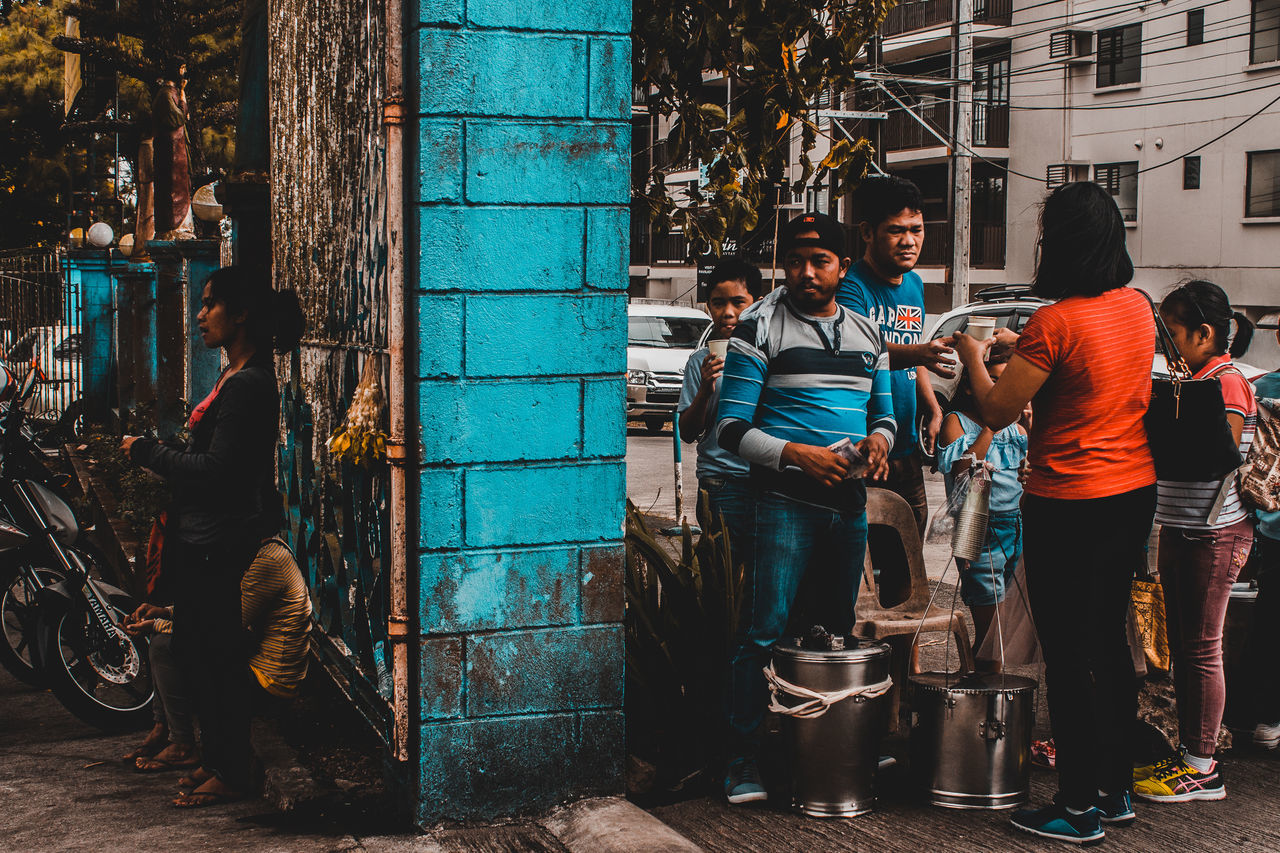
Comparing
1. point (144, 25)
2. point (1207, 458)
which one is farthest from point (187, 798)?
point (144, 25)

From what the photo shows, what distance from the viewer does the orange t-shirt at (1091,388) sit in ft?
12.4

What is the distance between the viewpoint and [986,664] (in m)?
4.83

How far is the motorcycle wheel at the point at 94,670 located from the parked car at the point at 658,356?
1236 centimetres

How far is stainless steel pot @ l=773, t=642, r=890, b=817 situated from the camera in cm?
391

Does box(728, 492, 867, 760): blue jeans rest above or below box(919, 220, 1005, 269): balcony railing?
below

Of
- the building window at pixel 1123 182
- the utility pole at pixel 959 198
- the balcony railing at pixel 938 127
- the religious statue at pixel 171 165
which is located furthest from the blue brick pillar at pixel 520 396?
the balcony railing at pixel 938 127

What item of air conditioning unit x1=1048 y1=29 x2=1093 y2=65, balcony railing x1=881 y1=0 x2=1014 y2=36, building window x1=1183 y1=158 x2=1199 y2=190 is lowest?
building window x1=1183 y1=158 x2=1199 y2=190

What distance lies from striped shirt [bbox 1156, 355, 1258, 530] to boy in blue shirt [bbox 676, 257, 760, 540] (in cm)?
146

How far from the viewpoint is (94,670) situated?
5.53 meters

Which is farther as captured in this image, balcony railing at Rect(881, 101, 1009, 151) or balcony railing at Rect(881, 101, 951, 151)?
balcony railing at Rect(881, 101, 951, 151)

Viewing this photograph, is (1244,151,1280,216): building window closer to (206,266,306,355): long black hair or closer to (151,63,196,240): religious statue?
(151,63,196,240): religious statue

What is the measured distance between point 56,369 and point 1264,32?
23.3 m

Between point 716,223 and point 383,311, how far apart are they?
2141mm

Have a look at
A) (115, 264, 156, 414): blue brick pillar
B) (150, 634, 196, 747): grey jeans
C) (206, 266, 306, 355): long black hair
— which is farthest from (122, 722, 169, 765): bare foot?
(115, 264, 156, 414): blue brick pillar
